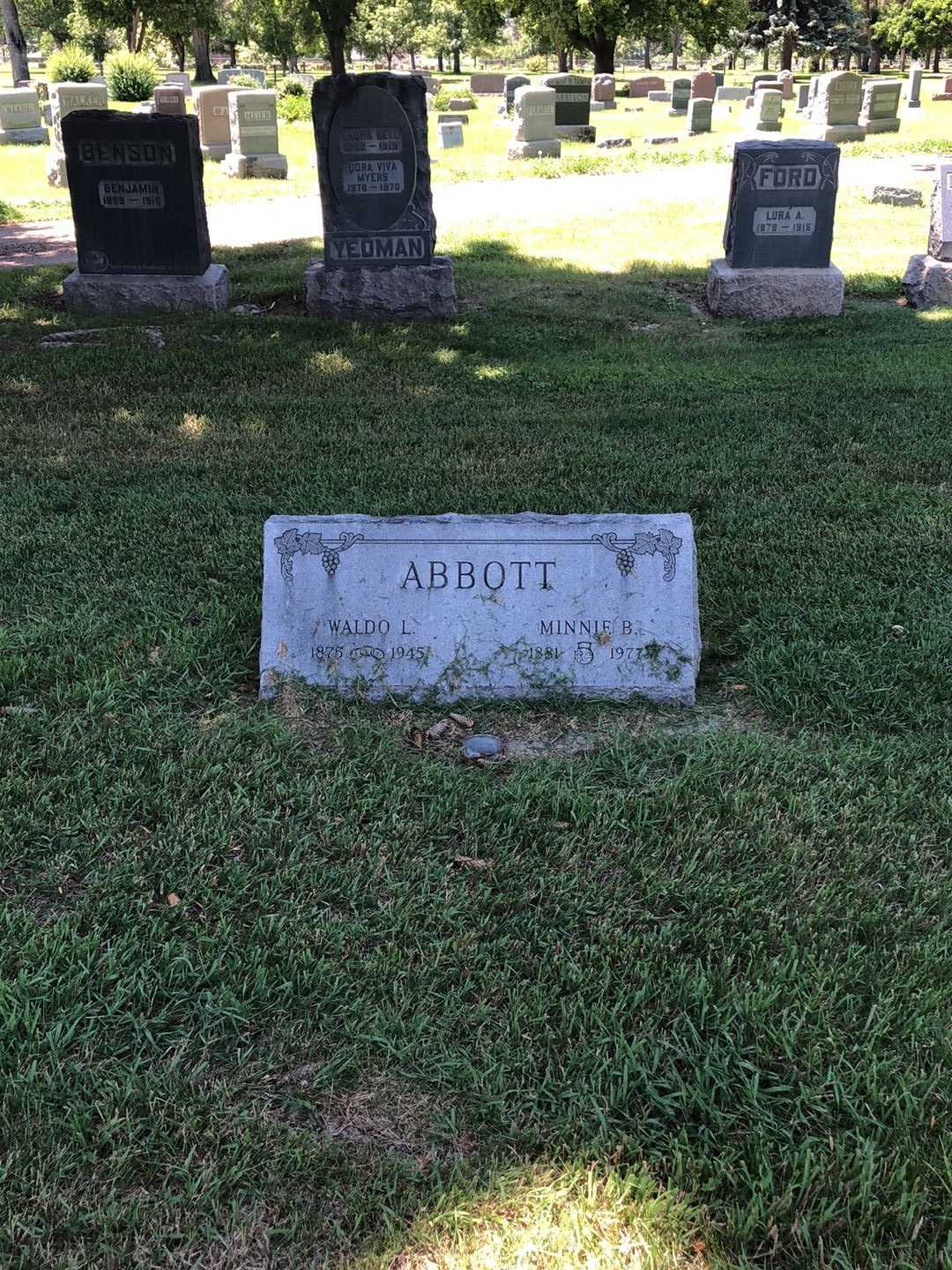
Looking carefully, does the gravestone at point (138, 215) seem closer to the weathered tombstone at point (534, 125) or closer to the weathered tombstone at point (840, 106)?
the weathered tombstone at point (534, 125)

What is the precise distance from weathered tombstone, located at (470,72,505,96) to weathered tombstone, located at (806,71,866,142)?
26603 millimetres

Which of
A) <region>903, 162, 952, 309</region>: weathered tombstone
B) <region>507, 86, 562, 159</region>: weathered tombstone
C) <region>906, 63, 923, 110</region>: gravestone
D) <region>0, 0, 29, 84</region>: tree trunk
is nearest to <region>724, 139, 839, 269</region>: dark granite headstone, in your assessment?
<region>903, 162, 952, 309</region>: weathered tombstone

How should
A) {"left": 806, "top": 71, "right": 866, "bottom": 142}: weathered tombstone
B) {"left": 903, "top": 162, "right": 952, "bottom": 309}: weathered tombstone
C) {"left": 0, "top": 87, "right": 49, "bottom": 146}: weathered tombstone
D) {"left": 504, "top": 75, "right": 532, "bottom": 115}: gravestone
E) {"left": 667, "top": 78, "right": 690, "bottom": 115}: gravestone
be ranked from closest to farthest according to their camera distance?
1. {"left": 903, "top": 162, "right": 952, "bottom": 309}: weathered tombstone
2. {"left": 0, "top": 87, "right": 49, "bottom": 146}: weathered tombstone
3. {"left": 806, "top": 71, "right": 866, "bottom": 142}: weathered tombstone
4. {"left": 504, "top": 75, "right": 532, "bottom": 115}: gravestone
5. {"left": 667, "top": 78, "right": 690, "bottom": 115}: gravestone

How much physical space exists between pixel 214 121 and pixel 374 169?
15.4 m

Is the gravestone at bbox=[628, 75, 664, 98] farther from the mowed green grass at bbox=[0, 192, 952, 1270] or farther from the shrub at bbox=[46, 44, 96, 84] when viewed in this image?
the mowed green grass at bbox=[0, 192, 952, 1270]

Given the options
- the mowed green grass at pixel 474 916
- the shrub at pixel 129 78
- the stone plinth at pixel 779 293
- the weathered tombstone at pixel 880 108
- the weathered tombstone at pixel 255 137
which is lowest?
the mowed green grass at pixel 474 916

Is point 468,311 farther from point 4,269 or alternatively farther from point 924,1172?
point 924,1172

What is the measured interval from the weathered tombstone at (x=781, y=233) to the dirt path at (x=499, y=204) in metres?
4.80

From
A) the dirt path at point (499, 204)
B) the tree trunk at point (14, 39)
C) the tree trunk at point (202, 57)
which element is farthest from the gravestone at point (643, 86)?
the dirt path at point (499, 204)

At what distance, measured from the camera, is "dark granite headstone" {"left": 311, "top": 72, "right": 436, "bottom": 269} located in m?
8.67

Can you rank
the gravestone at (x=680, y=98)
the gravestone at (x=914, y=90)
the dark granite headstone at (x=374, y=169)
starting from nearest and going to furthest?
the dark granite headstone at (x=374, y=169) → the gravestone at (x=914, y=90) → the gravestone at (x=680, y=98)

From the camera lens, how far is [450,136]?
24.8 metres

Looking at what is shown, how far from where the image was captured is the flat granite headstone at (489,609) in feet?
11.5

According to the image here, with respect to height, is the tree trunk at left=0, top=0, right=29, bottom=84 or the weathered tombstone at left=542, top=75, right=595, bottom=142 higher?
the tree trunk at left=0, top=0, right=29, bottom=84
